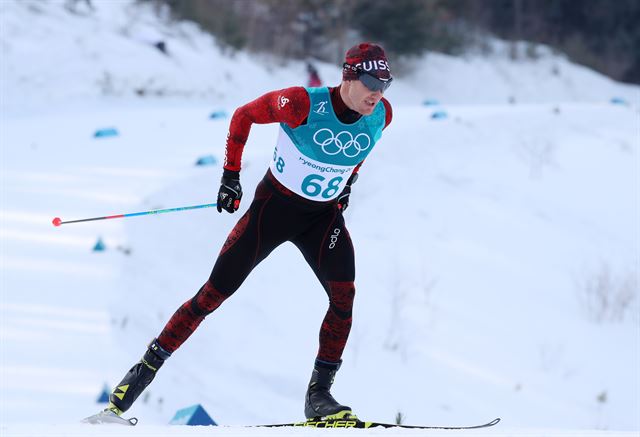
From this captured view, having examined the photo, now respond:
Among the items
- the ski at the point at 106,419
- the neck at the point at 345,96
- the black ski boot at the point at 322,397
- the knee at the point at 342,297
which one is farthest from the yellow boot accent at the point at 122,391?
the neck at the point at 345,96

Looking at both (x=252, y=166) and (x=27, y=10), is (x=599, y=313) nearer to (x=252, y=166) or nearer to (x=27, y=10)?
(x=252, y=166)

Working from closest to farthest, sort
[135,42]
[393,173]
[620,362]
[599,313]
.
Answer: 1. [620,362]
2. [599,313]
3. [393,173]
4. [135,42]

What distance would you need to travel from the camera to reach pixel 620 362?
11383mm

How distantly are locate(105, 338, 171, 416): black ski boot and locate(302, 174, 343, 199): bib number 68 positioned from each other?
1118 mm

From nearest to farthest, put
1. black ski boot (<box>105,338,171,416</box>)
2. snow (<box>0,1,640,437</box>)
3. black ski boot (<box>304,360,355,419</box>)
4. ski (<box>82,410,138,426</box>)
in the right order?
ski (<box>82,410,138,426</box>), black ski boot (<box>105,338,171,416</box>), black ski boot (<box>304,360,355,419</box>), snow (<box>0,1,640,437</box>)

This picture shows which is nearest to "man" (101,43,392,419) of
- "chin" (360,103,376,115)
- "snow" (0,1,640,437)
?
"chin" (360,103,376,115)

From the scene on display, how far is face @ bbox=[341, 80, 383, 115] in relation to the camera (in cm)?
446

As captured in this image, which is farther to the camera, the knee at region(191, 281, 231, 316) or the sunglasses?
the knee at region(191, 281, 231, 316)

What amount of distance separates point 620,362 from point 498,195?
4763mm

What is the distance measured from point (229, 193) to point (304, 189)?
1.24ft

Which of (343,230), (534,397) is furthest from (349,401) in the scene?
(343,230)

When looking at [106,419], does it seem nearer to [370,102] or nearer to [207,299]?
[207,299]

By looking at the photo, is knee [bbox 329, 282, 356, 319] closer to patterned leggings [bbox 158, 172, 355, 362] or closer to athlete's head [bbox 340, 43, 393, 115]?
patterned leggings [bbox 158, 172, 355, 362]

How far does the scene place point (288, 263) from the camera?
458 inches
